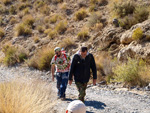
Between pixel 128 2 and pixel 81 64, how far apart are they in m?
10.1

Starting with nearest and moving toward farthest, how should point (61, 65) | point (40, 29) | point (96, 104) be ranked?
point (96, 104) < point (61, 65) < point (40, 29)

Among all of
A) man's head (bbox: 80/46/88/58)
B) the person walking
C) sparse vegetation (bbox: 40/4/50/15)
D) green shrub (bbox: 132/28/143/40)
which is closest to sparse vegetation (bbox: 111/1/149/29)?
green shrub (bbox: 132/28/143/40)

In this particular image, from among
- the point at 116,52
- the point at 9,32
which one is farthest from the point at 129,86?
the point at 9,32

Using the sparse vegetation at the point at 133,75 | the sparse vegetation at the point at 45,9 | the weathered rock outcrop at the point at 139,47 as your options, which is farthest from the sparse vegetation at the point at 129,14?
the sparse vegetation at the point at 45,9

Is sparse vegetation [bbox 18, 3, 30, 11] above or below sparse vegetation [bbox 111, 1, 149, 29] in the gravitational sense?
above

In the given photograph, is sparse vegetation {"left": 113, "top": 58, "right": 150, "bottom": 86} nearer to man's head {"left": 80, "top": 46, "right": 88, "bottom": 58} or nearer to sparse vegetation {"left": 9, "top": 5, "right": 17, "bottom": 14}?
man's head {"left": 80, "top": 46, "right": 88, "bottom": 58}

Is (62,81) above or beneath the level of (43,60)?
beneath

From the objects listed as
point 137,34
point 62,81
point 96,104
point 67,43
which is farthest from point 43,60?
point 96,104

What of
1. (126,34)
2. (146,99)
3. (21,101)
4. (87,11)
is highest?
(87,11)

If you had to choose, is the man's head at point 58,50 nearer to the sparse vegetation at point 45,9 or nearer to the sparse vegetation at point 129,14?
Result: the sparse vegetation at point 129,14

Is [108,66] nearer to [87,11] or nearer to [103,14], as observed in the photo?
[103,14]

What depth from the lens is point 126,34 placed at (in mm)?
10188

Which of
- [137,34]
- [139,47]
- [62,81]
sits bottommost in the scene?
[62,81]

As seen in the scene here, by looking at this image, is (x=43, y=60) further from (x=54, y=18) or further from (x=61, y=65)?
(x=54, y=18)
